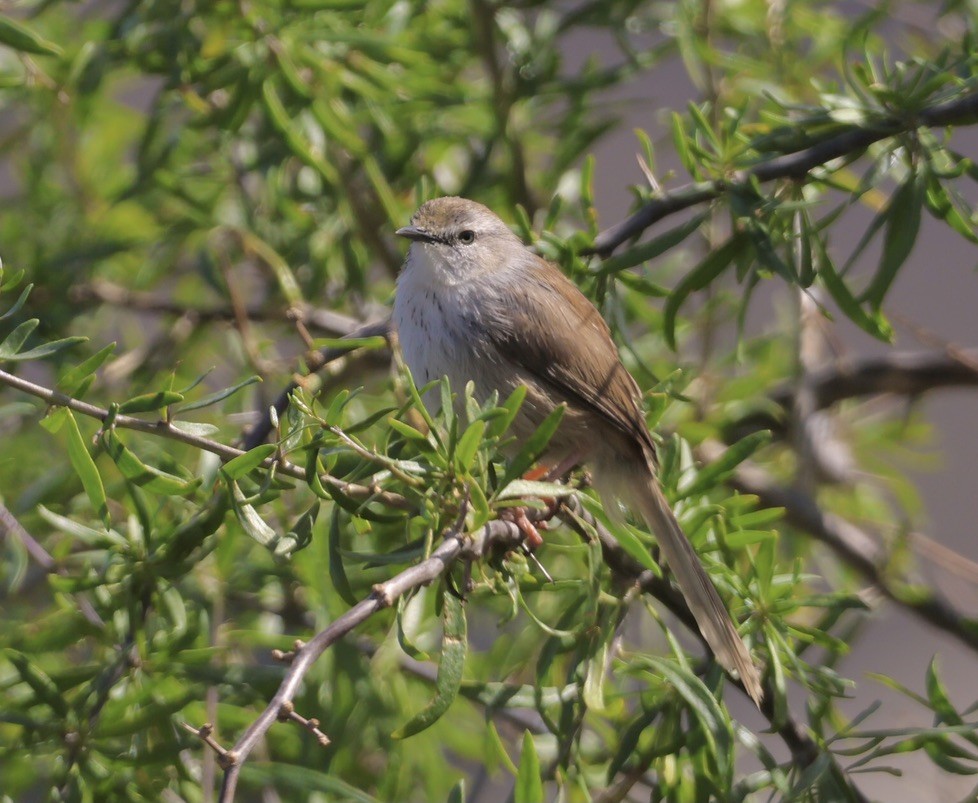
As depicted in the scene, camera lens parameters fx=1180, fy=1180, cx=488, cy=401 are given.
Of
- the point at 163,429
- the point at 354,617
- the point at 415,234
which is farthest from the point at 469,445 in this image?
the point at 415,234

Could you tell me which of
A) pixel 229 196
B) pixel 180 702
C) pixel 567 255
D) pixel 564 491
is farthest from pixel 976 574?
pixel 229 196

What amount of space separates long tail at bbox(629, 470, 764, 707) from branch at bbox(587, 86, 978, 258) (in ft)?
2.37

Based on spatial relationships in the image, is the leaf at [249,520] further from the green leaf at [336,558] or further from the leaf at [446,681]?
the leaf at [446,681]

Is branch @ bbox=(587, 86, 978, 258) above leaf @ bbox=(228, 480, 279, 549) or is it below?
above

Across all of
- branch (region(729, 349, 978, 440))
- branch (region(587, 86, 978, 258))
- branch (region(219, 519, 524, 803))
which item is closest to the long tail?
branch (region(219, 519, 524, 803))

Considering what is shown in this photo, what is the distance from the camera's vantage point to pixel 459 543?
2314 mm

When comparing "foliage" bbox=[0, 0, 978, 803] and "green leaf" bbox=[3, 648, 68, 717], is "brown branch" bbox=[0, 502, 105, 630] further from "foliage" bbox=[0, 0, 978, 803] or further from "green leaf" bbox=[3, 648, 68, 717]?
"green leaf" bbox=[3, 648, 68, 717]

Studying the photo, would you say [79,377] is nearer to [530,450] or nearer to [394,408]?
[394,408]

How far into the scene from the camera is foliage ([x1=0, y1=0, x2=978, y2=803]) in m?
2.62

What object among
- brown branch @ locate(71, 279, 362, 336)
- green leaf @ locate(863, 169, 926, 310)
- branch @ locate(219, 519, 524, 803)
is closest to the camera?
branch @ locate(219, 519, 524, 803)

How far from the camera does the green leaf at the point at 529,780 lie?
231cm

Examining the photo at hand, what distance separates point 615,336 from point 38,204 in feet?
8.61

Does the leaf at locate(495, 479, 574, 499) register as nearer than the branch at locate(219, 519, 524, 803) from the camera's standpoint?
No

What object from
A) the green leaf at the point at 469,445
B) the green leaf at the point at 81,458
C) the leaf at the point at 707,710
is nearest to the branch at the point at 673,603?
the leaf at the point at 707,710
